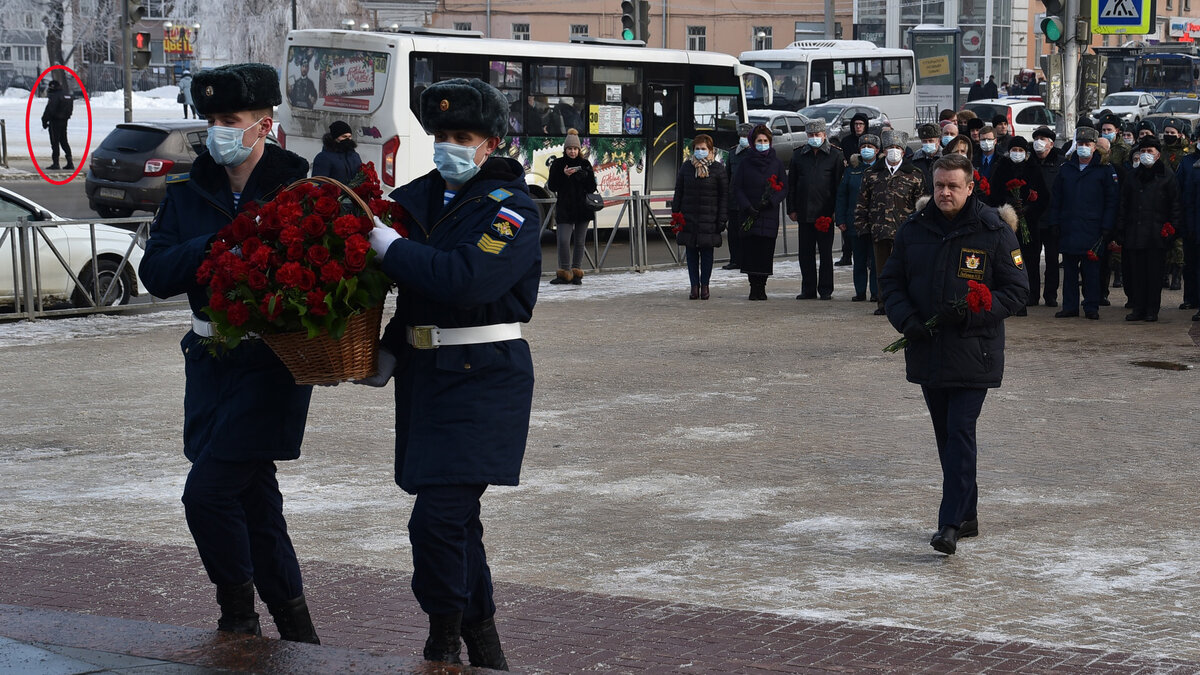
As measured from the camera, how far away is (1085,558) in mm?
6699

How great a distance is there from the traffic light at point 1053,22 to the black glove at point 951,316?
1317 centimetres

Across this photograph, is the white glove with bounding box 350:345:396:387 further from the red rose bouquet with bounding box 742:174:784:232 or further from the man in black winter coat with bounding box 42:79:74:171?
the man in black winter coat with bounding box 42:79:74:171

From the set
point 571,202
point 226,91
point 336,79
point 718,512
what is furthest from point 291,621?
point 336,79

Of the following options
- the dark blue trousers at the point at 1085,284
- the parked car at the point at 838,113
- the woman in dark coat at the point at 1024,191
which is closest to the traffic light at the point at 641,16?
the parked car at the point at 838,113

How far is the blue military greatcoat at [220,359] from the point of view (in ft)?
15.6

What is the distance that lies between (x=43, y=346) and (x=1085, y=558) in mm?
9256

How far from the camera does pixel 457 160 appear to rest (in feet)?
15.0

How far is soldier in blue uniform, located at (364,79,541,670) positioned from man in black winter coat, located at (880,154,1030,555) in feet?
9.49

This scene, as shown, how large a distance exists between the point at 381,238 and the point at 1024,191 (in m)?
11.9

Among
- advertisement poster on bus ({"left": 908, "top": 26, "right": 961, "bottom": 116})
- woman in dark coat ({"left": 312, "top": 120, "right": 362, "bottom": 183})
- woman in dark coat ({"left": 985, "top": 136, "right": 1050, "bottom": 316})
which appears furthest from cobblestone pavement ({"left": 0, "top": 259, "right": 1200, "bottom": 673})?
advertisement poster on bus ({"left": 908, "top": 26, "right": 961, "bottom": 116})

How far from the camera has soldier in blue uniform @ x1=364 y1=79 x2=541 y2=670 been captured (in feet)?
14.6

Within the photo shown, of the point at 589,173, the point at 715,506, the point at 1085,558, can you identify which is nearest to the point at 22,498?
the point at 715,506

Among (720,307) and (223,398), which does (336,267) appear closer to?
(223,398)

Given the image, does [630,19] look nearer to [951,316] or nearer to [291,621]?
[951,316]
